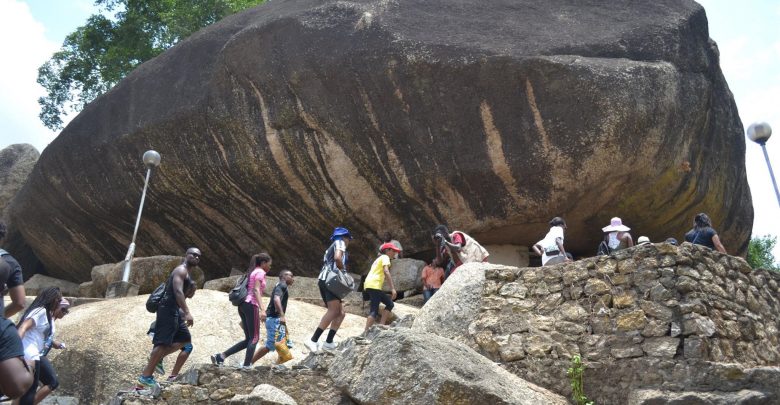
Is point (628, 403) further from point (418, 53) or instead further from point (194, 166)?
point (194, 166)

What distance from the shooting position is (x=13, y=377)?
4.24m

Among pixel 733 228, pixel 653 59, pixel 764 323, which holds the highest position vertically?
pixel 653 59

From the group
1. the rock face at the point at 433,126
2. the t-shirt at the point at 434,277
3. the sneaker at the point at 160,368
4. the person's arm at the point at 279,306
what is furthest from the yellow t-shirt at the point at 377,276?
the rock face at the point at 433,126

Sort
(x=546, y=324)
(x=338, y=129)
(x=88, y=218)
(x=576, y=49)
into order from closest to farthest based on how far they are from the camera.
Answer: (x=546, y=324)
(x=576, y=49)
(x=338, y=129)
(x=88, y=218)

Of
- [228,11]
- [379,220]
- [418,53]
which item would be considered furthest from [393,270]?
[228,11]

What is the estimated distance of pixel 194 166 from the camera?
46.1ft

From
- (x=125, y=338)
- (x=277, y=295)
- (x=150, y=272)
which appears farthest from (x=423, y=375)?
(x=150, y=272)

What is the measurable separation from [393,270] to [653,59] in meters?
4.69

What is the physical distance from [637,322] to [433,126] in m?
5.80

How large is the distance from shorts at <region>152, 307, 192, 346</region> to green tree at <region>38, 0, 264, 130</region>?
1513cm

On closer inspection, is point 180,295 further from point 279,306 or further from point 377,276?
point 377,276

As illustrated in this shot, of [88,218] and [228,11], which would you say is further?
[228,11]

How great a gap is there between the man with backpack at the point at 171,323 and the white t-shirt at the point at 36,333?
0.95 meters

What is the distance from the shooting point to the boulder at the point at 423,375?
616cm
